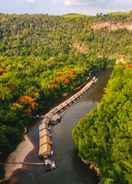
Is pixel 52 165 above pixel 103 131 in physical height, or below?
below

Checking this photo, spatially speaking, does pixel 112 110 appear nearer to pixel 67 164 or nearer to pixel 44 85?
pixel 67 164

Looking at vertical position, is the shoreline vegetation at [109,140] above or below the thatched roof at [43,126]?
above

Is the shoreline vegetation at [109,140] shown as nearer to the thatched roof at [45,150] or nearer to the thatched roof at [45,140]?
the thatched roof at [45,150]

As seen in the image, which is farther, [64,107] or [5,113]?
[64,107]

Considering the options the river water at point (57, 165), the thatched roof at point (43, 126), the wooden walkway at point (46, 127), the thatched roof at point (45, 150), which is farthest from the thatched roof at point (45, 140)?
the thatched roof at point (43, 126)

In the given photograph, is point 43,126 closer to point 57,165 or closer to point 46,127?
point 46,127

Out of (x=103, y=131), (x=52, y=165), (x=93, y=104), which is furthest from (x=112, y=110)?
(x=93, y=104)

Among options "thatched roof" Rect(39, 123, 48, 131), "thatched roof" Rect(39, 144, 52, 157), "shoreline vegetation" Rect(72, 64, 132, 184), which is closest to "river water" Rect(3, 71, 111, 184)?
"thatched roof" Rect(39, 123, 48, 131)

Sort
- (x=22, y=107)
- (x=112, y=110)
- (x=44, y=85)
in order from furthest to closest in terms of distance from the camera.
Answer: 1. (x=44, y=85)
2. (x=22, y=107)
3. (x=112, y=110)
